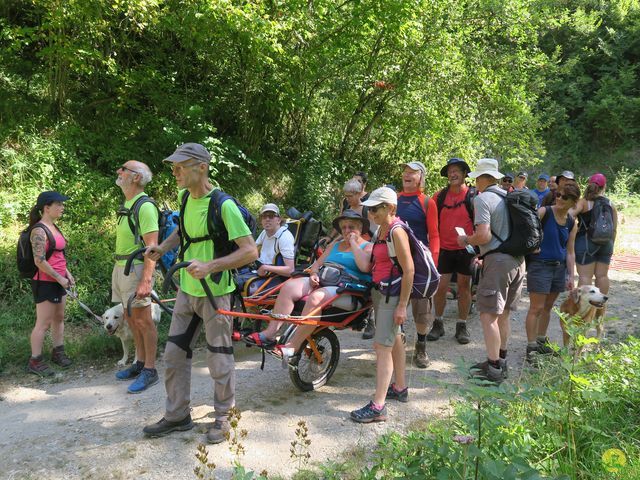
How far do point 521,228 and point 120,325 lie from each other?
417cm

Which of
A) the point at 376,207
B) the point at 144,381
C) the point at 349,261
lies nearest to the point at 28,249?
the point at 144,381

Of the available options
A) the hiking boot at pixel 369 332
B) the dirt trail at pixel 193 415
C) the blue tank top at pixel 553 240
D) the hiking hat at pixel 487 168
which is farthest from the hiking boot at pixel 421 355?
the hiking hat at pixel 487 168

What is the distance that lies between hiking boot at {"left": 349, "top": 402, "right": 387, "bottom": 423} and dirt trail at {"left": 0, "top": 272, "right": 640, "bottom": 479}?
5 cm

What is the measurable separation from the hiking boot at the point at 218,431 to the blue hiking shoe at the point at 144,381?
126cm

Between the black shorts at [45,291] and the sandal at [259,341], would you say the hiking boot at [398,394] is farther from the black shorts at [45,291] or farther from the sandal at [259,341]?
the black shorts at [45,291]

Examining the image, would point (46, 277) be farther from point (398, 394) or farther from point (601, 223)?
point (601, 223)

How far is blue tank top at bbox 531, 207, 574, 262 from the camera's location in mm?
5324

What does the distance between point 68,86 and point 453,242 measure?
7617 mm

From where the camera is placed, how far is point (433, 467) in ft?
8.04

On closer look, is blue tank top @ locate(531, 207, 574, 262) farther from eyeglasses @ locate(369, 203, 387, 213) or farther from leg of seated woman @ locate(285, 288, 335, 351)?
Result: leg of seated woman @ locate(285, 288, 335, 351)

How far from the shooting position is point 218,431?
367cm

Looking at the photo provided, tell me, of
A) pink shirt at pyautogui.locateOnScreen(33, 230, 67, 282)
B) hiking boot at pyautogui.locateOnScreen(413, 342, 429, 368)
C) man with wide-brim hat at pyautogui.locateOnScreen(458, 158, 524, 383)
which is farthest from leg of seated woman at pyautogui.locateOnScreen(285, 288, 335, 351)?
pink shirt at pyautogui.locateOnScreen(33, 230, 67, 282)

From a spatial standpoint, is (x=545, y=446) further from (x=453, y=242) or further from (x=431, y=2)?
(x=431, y=2)

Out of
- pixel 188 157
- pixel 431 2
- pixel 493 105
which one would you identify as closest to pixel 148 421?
pixel 188 157
